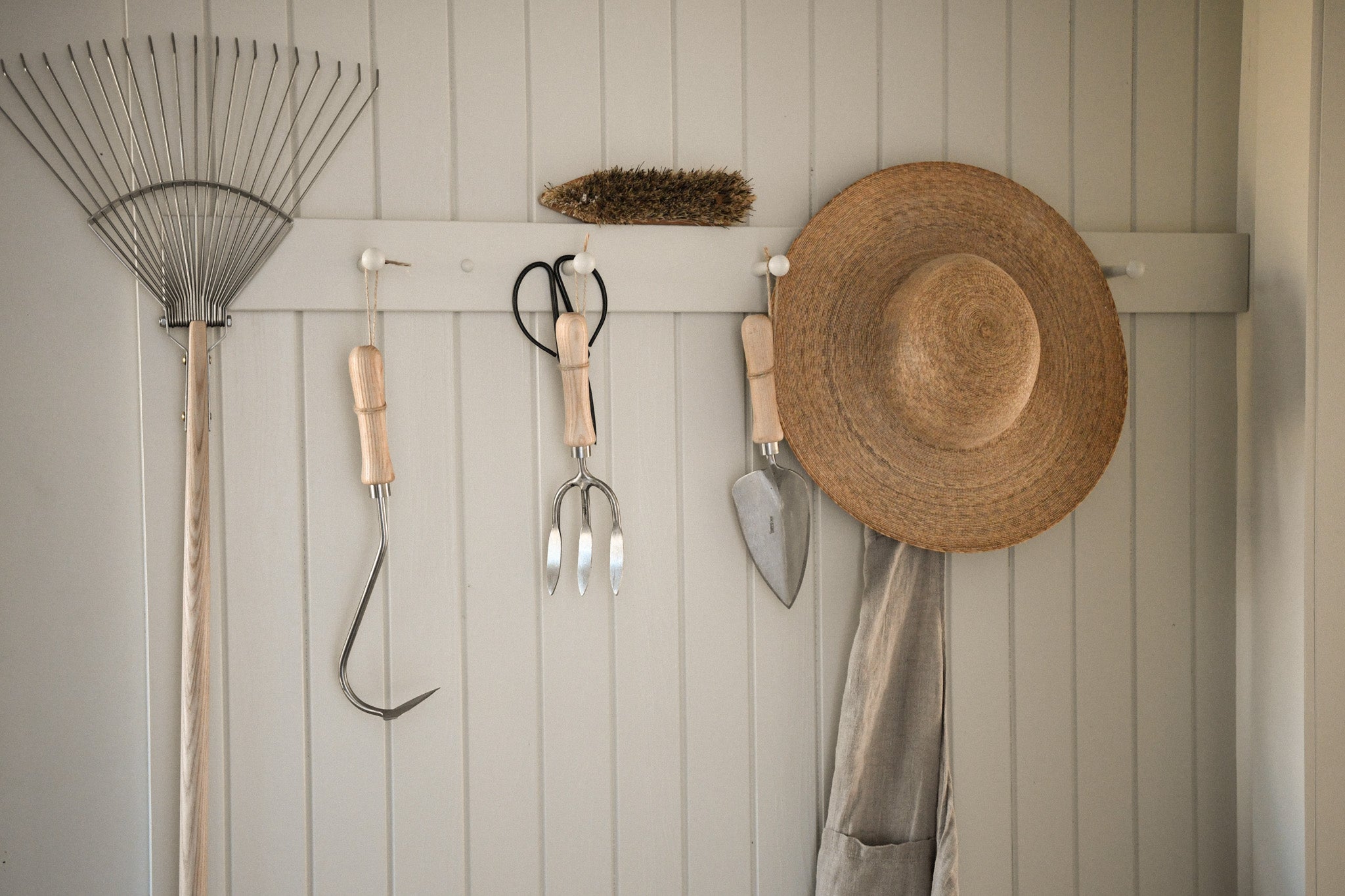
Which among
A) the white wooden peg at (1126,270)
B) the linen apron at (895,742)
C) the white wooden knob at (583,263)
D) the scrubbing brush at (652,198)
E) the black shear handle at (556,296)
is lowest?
the linen apron at (895,742)

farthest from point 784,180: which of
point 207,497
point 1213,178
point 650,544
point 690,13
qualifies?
point 207,497

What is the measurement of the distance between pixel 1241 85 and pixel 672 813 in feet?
4.79

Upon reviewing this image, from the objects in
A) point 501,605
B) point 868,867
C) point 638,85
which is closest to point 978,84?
point 638,85

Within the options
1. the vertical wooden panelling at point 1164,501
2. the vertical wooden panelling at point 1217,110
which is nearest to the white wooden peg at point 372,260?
the vertical wooden panelling at point 1164,501

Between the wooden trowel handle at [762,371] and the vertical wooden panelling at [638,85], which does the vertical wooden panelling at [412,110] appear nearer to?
the vertical wooden panelling at [638,85]

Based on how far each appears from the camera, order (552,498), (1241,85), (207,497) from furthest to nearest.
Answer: (1241,85) → (552,498) → (207,497)

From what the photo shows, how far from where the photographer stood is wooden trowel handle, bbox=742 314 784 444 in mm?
1194

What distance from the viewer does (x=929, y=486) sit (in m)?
1.25

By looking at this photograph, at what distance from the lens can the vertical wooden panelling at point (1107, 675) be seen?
1368 mm

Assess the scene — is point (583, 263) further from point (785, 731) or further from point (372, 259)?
point (785, 731)

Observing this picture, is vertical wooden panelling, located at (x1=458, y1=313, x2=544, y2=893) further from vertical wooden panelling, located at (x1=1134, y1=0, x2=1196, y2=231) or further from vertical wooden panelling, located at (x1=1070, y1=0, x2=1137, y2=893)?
vertical wooden panelling, located at (x1=1134, y1=0, x2=1196, y2=231)

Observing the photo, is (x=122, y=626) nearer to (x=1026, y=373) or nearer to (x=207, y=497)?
(x=207, y=497)

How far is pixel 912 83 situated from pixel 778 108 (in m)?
0.22

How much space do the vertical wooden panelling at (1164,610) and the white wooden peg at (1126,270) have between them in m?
0.10
